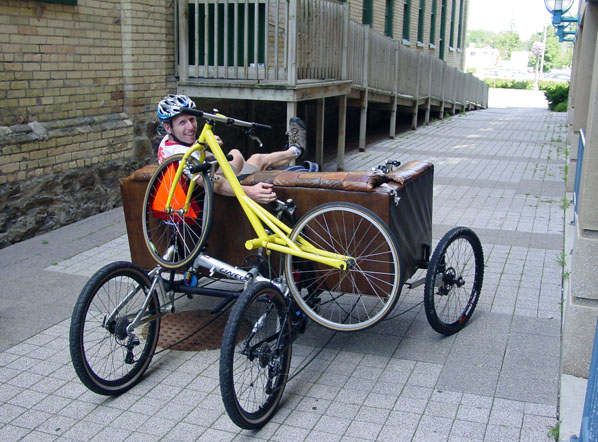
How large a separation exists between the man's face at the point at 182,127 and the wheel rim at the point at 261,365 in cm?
143

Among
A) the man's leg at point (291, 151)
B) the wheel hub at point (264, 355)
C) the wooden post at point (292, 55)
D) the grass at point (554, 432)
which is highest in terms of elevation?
the wooden post at point (292, 55)

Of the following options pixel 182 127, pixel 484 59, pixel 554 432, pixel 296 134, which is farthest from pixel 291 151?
pixel 484 59

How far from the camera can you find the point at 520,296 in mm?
5641

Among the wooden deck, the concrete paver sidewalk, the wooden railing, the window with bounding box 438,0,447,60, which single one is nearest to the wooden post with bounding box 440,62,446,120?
the wooden railing

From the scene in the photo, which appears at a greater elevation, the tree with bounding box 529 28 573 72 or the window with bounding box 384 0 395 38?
the tree with bounding box 529 28 573 72

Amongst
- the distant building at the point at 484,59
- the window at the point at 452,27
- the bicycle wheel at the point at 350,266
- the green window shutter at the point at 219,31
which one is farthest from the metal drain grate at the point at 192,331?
the distant building at the point at 484,59

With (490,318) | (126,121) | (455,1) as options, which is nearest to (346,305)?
(490,318)

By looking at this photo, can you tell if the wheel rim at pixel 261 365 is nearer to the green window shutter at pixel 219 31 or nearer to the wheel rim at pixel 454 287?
the wheel rim at pixel 454 287

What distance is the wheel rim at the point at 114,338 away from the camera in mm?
3990

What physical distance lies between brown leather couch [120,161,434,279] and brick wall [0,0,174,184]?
284cm

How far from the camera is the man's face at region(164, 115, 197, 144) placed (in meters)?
4.74

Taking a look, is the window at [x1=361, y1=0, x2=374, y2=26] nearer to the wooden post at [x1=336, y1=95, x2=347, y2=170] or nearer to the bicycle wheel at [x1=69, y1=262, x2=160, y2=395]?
the wooden post at [x1=336, y1=95, x2=347, y2=170]

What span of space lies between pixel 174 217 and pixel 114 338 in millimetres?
833

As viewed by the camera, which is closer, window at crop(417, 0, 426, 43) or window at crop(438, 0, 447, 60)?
window at crop(417, 0, 426, 43)
